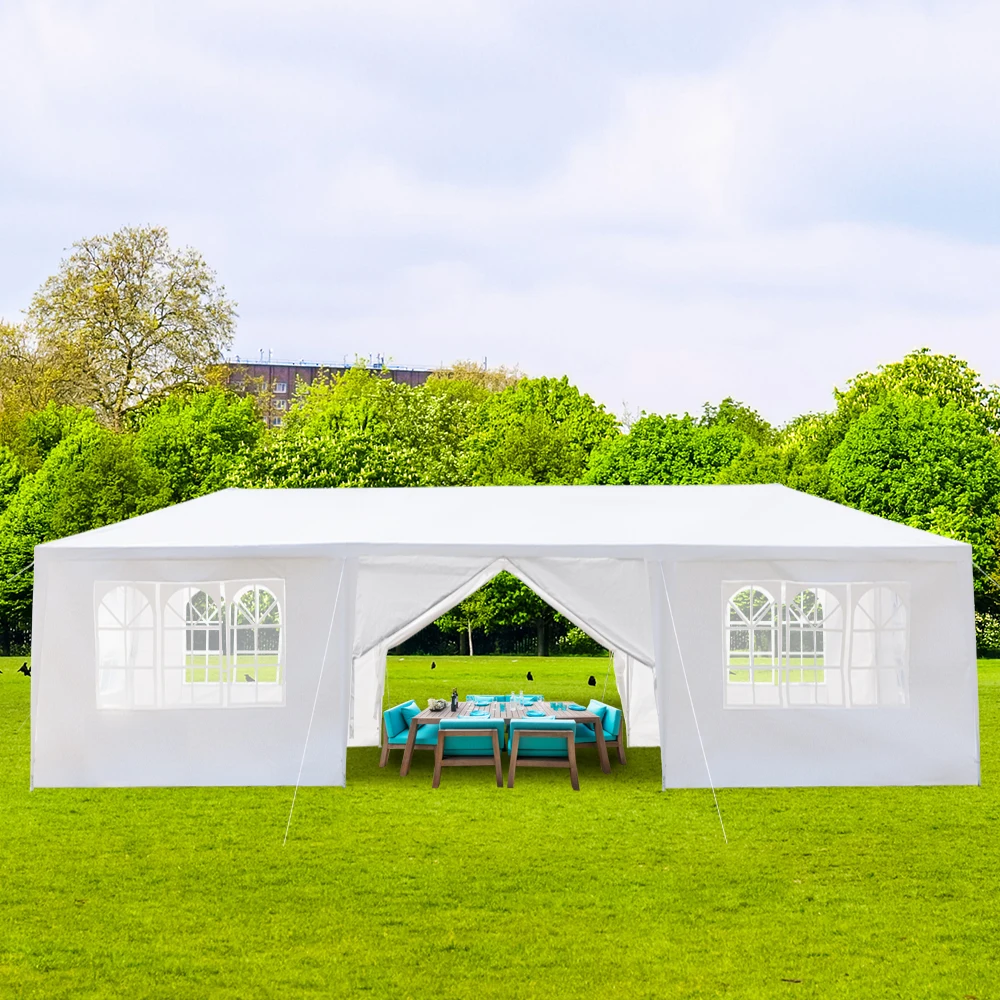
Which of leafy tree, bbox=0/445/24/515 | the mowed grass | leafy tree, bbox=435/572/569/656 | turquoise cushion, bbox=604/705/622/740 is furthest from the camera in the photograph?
leafy tree, bbox=0/445/24/515

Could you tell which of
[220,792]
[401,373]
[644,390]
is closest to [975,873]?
[220,792]

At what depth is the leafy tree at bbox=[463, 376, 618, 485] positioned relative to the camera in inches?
1374

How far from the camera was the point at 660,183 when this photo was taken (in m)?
26.7

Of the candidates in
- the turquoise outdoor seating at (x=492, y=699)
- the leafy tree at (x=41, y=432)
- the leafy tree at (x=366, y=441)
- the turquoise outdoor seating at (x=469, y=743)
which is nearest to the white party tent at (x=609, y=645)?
the turquoise outdoor seating at (x=469, y=743)

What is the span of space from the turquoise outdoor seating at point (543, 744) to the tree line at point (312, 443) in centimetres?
1630

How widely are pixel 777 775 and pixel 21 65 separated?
20.7m

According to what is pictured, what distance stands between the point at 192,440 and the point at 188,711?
2237cm

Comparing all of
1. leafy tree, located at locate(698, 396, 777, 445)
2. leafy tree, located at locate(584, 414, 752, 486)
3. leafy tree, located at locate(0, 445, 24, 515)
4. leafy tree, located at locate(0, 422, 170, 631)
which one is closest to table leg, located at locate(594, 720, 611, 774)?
leafy tree, located at locate(0, 422, 170, 631)

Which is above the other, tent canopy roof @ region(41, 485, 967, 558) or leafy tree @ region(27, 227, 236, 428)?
leafy tree @ region(27, 227, 236, 428)

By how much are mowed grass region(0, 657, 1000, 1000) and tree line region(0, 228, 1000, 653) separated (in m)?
17.1

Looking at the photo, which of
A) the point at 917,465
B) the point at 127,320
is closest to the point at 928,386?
the point at 917,465

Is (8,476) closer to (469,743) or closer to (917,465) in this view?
(917,465)

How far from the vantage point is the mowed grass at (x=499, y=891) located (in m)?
5.65

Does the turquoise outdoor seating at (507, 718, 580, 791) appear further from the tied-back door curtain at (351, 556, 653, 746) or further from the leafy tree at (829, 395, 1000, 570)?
the leafy tree at (829, 395, 1000, 570)
